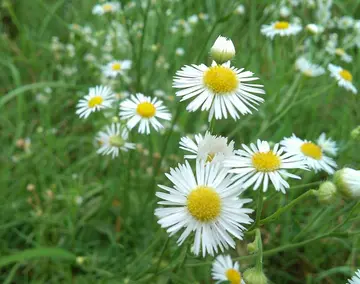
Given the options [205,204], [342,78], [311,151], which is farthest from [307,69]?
[205,204]

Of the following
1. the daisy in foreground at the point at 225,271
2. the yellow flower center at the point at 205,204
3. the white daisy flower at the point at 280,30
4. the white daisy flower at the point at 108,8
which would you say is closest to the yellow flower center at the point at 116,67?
the white daisy flower at the point at 108,8

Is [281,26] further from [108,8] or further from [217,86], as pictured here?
[217,86]

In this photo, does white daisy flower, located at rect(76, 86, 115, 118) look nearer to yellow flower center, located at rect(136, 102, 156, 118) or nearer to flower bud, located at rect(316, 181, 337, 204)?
yellow flower center, located at rect(136, 102, 156, 118)

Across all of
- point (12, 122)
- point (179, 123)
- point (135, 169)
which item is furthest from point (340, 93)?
point (12, 122)

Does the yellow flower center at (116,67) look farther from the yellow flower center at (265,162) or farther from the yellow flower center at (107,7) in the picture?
the yellow flower center at (265,162)

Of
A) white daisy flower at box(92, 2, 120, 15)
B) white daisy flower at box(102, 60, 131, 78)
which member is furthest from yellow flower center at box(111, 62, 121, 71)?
white daisy flower at box(92, 2, 120, 15)
